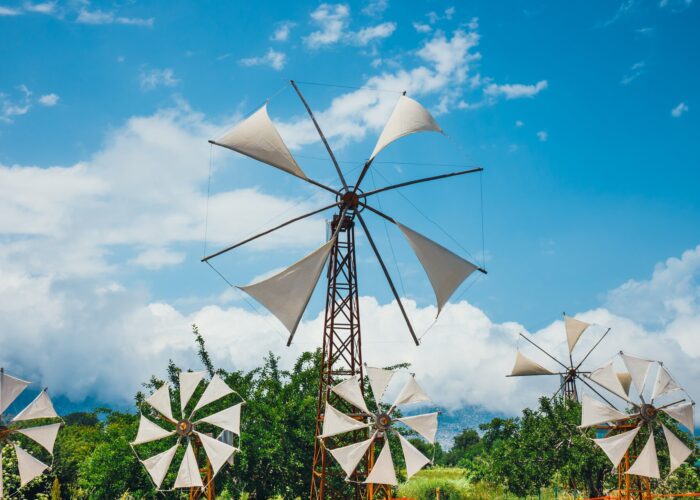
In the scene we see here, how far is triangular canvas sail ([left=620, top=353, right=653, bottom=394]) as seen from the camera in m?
17.1

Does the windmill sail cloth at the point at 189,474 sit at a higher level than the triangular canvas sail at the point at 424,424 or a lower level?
lower

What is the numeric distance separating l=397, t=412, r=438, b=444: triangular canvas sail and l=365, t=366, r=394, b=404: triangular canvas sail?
891 mm

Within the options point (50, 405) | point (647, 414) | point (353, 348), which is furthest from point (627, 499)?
point (50, 405)

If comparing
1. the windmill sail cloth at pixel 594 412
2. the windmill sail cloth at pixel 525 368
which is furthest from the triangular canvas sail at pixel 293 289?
the windmill sail cloth at pixel 525 368

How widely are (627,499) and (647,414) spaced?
2.24 meters

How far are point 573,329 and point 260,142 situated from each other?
1639 cm

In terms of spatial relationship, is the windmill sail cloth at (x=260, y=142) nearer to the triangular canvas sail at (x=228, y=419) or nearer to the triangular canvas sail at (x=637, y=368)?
the triangular canvas sail at (x=228, y=419)

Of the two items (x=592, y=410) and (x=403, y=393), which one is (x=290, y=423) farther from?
(x=592, y=410)

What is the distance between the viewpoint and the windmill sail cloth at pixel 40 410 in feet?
56.1

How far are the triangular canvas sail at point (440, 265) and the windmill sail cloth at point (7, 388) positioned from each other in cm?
1113

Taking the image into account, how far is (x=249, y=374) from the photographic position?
2283cm

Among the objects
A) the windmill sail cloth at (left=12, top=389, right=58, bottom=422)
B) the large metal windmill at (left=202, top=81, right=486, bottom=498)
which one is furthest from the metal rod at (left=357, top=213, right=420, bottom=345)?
the windmill sail cloth at (left=12, top=389, right=58, bottom=422)

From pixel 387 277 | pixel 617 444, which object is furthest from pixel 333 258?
pixel 617 444

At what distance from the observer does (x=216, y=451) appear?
14.4 metres
